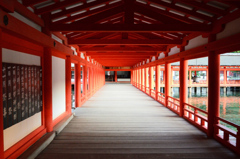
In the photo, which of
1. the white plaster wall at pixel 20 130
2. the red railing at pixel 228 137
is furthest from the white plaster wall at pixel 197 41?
the white plaster wall at pixel 20 130

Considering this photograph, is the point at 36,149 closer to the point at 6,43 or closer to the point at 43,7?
the point at 6,43

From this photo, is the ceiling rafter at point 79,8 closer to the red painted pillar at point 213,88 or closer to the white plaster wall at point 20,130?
the white plaster wall at point 20,130

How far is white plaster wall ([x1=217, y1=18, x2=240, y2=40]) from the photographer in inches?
133

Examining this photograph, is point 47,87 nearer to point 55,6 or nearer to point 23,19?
point 23,19

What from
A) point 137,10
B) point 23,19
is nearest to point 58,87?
point 23,19

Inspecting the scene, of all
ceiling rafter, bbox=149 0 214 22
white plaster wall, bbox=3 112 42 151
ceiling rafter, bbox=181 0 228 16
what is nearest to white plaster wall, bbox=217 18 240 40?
ceiling rafter, bbox=181 0 228 16

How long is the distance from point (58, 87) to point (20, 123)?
2.33 metres

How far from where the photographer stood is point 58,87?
552cm

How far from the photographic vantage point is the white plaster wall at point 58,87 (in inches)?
199

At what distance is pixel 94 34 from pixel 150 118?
13.9ft

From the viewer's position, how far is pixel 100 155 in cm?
338

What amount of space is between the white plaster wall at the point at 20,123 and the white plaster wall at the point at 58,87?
0.95m

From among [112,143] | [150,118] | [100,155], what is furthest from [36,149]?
[150,118]

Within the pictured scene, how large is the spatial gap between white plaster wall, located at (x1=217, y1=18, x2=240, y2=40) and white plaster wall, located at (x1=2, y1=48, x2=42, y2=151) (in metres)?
4.47
